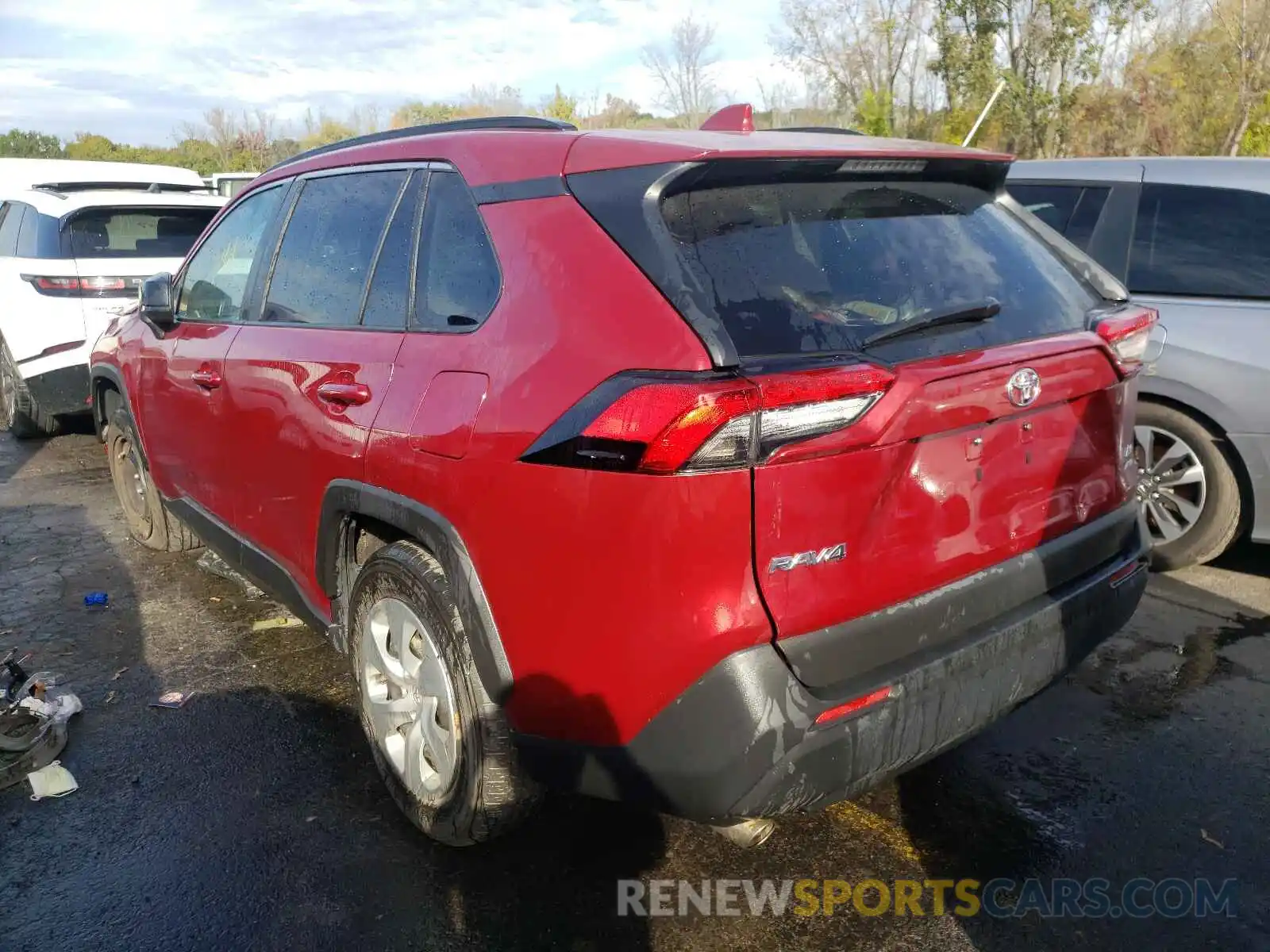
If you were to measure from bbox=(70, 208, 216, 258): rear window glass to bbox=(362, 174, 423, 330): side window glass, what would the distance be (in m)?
4.74

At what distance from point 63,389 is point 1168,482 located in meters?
6.77

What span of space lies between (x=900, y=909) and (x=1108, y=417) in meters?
1.35

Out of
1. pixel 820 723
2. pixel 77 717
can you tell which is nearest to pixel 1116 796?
pixel 820 723

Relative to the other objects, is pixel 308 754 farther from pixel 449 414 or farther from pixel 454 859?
pixel 449 414

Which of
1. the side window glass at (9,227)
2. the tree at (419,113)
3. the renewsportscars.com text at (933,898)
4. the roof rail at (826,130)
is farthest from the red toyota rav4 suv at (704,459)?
the tree at (419,113)

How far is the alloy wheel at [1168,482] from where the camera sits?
436 cm

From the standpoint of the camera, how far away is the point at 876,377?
196cm

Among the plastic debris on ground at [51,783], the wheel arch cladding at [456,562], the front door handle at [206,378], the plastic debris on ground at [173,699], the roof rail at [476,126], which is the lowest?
the plastic debris on ground at [173,699]

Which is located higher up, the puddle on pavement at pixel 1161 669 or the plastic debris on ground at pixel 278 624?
the plastic debris on ground at pixel 278 624

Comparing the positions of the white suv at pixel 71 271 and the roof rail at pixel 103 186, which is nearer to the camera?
the white suv at pixel 71 271

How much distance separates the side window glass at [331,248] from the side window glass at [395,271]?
0.06 metres

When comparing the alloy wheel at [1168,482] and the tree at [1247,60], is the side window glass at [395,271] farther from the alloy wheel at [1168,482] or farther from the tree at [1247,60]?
the tree at [1247,60]

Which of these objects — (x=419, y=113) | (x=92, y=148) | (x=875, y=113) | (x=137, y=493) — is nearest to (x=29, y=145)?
(x=92, y=148)

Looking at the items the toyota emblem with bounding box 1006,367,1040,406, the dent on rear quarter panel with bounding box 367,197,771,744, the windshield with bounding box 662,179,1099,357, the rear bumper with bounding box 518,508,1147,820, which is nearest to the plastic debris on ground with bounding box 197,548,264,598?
the dent on rear quarter panel with bounding box 367,197,771,744
